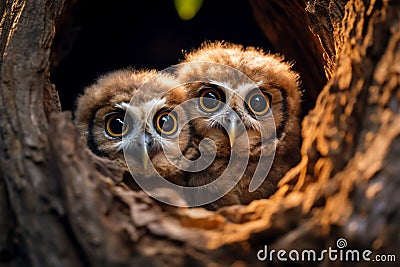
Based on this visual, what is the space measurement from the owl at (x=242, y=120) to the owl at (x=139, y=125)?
0.12 meters

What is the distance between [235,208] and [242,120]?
49.8 inches

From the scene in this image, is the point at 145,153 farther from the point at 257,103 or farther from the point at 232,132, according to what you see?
the point at 257,103

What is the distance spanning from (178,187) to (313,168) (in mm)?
1307

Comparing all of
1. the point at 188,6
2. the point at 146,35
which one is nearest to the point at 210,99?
the point at 188,6

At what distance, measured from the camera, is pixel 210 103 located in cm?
304

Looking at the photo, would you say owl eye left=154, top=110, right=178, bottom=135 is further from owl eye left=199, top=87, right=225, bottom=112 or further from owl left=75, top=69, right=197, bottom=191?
owl eye left=199, top=87, right=225, bottom=112

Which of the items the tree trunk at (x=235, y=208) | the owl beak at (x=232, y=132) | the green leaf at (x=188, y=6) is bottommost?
the tree trunk at (x=235, y=208)

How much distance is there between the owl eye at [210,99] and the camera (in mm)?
3033

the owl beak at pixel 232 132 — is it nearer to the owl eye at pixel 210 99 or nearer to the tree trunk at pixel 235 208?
the owl eye at pixel 210 99

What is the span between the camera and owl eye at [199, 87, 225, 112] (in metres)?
3.03

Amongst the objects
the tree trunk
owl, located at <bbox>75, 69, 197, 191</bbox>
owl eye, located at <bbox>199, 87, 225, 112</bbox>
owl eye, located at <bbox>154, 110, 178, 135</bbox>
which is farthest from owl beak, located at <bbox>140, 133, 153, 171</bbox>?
the tree trunk

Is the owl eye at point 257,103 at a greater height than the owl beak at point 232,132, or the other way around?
the owl eye at point 257,103

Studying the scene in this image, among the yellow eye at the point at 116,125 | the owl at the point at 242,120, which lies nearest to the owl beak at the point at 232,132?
the owl at the point at 242,120

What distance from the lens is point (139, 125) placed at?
9.49 feet
